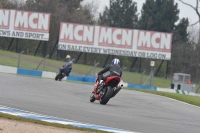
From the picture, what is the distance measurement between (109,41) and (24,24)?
737cm

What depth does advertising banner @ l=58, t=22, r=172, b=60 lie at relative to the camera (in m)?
49.6

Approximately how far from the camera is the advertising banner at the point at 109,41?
4962cm

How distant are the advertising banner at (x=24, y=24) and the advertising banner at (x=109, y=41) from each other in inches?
60.8

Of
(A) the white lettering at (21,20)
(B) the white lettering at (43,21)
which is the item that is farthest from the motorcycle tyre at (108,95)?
(A) the white lettering at (21,20)

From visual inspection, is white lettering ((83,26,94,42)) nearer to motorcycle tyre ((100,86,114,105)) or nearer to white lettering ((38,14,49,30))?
white lettering ((38,14,49,30))

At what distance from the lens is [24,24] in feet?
162

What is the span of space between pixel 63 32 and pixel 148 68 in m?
13.3

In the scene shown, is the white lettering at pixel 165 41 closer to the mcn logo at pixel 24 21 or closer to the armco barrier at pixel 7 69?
the mcn logo at pixel 24 21

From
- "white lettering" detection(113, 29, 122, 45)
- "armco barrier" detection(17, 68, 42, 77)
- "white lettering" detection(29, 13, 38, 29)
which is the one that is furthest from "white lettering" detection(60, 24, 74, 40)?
"armco barrier" detection(17, 68, 42, 77)

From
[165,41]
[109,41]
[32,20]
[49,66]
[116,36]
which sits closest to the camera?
[49,66]

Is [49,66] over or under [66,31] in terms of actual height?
under

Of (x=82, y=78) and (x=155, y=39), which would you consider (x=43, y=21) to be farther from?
(x=82, y=78)

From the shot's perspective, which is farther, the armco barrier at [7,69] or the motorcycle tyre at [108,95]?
the armco barrier at [7,69]

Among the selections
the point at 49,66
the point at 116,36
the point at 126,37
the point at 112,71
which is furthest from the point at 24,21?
the point at 112,71
